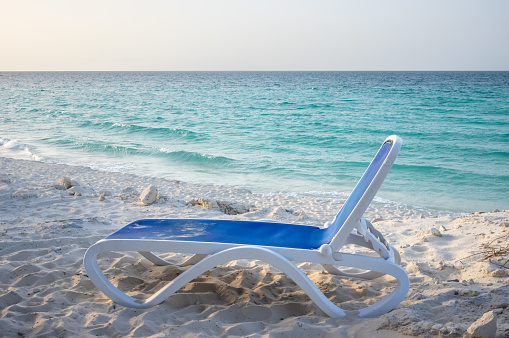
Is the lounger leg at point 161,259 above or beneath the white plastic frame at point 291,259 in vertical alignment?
beneath

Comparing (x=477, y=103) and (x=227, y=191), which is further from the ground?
(x=477, y=103)

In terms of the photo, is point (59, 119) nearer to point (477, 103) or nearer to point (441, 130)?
point (441, 130)

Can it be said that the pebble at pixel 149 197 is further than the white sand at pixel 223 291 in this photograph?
Yes

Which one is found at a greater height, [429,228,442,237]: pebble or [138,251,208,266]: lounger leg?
[138,251,208,266]: lounger leg

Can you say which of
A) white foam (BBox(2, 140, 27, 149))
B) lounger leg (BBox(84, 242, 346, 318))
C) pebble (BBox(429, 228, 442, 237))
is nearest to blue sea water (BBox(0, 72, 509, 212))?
white foam (BBox(2, 140, 27, 149))

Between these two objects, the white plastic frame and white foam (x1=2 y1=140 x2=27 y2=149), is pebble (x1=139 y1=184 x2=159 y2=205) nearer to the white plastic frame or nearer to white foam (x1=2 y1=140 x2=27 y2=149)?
the white plastic frame

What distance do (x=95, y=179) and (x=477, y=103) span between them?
2595 centimetres

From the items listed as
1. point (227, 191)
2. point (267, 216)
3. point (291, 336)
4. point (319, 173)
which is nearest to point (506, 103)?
point (319, 173)

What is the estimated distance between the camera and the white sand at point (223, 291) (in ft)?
8.41

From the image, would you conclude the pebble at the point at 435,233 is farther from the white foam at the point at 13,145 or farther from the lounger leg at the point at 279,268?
the white foam at the point at 13,145

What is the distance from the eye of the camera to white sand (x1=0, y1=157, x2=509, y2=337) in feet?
8.41

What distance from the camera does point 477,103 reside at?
26.5 m

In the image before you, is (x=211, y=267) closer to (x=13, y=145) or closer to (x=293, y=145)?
(x=293, y=145)

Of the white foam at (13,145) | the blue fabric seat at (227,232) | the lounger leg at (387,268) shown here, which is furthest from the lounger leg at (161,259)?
the white foam at (13,145)
